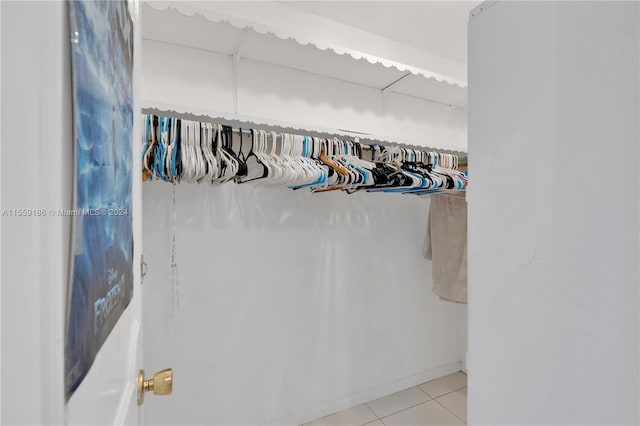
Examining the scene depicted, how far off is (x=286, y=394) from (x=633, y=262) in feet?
5.79

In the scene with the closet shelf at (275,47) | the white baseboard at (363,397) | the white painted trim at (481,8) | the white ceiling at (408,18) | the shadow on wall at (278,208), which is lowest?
the white baseboard at (363,397)

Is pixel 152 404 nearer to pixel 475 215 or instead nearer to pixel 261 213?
pixel 261 213

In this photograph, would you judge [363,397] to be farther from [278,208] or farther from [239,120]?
[239,120]

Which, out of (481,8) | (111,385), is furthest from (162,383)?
(481,8)

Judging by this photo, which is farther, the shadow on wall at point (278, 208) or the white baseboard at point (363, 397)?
the white baseboard at point (363, 397)

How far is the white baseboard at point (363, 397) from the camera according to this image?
5.80 feet

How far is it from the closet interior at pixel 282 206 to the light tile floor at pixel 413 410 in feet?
0.22

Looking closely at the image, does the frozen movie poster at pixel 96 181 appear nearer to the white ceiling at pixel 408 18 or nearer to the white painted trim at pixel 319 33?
the white painted trim at pixel 319 33

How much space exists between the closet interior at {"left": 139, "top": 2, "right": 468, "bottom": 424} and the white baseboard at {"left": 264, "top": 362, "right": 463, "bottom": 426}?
0.01m

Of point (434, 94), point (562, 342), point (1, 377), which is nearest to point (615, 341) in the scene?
point (562, 342)

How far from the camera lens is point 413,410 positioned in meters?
1.92

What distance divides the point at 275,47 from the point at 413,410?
226 cm

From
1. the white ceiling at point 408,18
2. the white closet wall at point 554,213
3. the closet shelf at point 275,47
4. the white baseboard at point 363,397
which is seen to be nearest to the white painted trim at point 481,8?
the white closet wall at point 554,213

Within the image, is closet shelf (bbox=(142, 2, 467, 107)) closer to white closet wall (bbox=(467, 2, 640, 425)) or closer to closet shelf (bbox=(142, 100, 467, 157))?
closet shelf (bbox=(142, 100, 467, 157))
